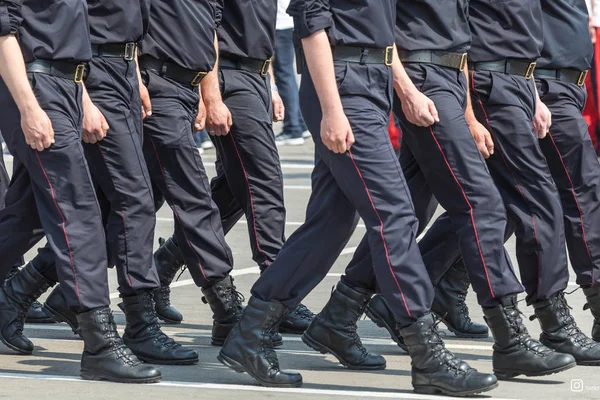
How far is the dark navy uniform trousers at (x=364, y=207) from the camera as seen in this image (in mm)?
5539

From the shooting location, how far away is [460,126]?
5.86 meters

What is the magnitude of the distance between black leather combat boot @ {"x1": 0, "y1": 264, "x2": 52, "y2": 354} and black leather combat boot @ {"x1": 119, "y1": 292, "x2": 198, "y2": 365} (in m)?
0.45

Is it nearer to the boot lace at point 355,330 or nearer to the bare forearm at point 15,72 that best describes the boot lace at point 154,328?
the boot lace at point 355,330

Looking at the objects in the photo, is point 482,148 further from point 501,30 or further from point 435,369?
point 435,369

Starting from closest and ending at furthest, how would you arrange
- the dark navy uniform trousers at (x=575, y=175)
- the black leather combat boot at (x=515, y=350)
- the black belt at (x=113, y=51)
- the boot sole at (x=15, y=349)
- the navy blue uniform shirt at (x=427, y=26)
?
the black leather combat boot at (x=515, y=350) < the navy blue uniform shirt at (x=427, y=26) < the black belt at (x=113, y=51) < the boot sole at (x=15, y=349) < the dark navy uniform trousers at (x=575, y=175)

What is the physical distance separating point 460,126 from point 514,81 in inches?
22.3

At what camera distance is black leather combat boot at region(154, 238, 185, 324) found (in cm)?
723

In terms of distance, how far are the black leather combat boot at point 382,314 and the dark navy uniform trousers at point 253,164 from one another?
62 cm

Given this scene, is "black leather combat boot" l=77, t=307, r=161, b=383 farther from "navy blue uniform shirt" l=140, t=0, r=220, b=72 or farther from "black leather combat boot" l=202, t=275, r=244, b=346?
"navy blue uniform shirt" l=140, t=0, r=220, b=72

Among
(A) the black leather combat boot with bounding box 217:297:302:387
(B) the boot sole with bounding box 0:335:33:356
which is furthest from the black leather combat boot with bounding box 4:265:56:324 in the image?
(A) the black leather combat boot with bounding box 217:297:302:387

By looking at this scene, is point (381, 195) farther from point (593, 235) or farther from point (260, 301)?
point (593, 235)

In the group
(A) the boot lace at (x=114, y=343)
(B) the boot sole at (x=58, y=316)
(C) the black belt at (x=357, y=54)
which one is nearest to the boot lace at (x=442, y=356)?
(C) the black belt at (x=357, y=54)

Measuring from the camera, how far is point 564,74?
6.69 m

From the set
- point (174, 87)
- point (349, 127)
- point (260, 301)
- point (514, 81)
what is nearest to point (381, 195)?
point (349, 127)
